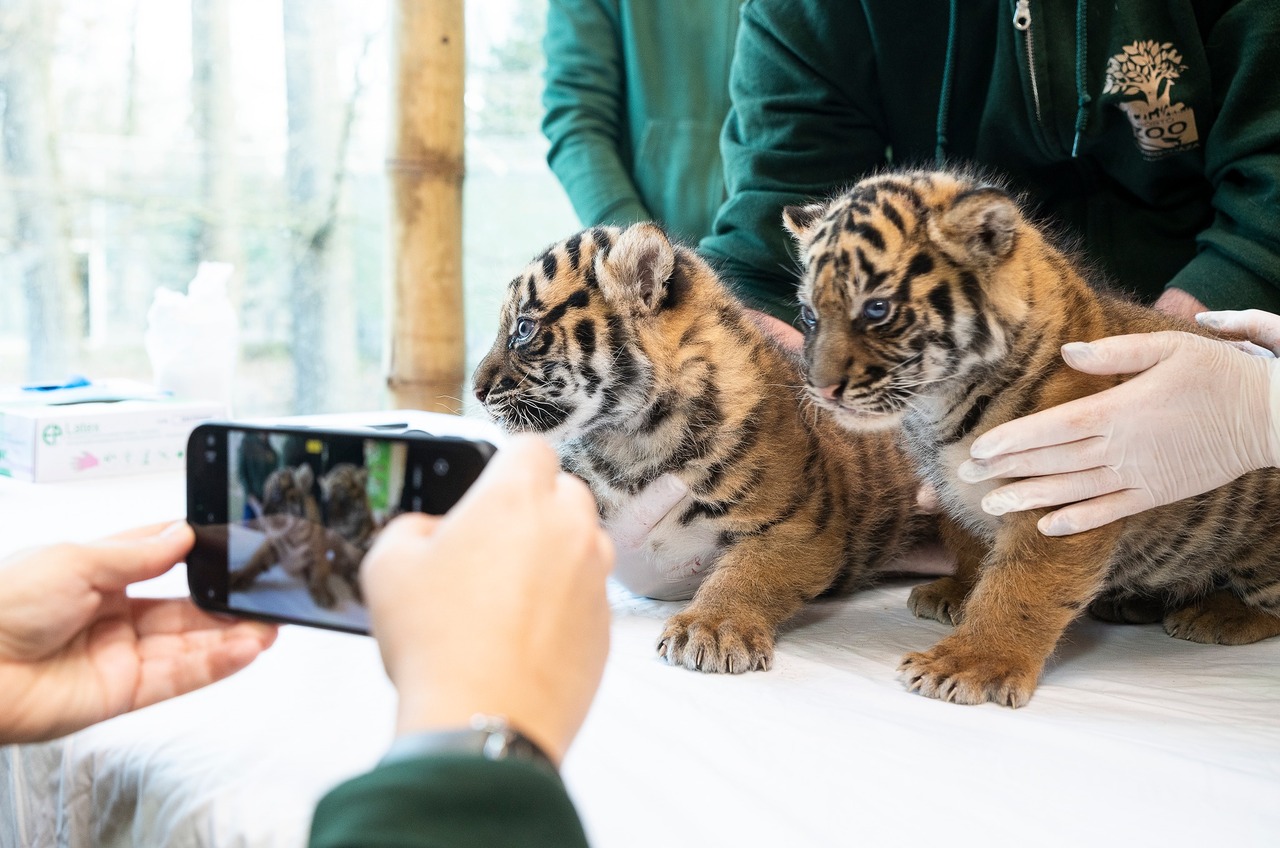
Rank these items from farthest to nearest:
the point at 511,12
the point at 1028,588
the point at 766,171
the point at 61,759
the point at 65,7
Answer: the point at 511,12 → the point at 65,7 → the point at 766,171 → the point at 1028,588 → the point at 61,759

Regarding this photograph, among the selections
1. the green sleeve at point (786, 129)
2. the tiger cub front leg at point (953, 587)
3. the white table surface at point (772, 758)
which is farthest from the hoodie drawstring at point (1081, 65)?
the white table surface at point (772, 758)

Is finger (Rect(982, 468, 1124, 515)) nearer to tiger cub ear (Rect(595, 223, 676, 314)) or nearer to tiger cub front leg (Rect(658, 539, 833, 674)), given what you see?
tiger cub front leg (Rect(658, 539, 833, 674))

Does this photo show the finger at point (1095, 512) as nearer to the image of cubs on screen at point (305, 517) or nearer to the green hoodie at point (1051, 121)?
the green hoodie at point (1051, 121)

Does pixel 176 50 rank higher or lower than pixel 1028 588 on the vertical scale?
higher

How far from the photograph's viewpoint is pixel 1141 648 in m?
1.49

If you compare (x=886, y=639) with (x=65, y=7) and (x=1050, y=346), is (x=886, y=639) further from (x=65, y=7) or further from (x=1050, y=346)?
(x=65, y=7)

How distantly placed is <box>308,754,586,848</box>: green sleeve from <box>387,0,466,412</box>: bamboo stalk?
8.68 ft

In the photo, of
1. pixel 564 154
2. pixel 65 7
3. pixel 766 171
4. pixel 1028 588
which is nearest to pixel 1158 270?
pixel 766 171

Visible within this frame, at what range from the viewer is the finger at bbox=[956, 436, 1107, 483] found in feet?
4.50

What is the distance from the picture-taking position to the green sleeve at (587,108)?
310cm

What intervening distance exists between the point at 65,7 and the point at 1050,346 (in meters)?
2.66

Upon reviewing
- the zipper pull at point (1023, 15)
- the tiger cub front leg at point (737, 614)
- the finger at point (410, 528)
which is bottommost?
the tiger cub front leg at point (737, 614)

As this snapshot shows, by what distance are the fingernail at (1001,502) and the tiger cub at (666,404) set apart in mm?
263

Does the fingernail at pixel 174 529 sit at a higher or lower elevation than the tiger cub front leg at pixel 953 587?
higher
